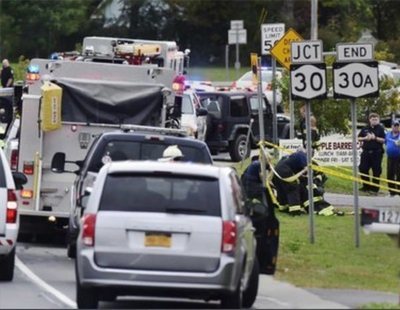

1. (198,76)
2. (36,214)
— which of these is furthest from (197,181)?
(198,76)

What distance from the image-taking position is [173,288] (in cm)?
1423

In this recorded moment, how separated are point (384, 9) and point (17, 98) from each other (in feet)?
177

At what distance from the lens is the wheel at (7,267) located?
711 inches

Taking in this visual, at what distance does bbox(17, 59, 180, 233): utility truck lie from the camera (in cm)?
2236

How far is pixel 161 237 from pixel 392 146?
714 inches

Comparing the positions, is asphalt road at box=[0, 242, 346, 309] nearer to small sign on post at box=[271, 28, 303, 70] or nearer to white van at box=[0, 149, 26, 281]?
white van at box=[0, 149, 26, 281]

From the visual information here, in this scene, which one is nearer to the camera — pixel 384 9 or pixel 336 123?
pixel 336 123

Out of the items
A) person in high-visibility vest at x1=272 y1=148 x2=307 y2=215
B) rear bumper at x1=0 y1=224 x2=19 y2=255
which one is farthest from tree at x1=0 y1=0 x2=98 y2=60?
rear bumper at x1=0 y1=224 x2=19 y2=255

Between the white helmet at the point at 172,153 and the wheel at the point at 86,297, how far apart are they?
161 inches

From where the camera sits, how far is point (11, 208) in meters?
17.8

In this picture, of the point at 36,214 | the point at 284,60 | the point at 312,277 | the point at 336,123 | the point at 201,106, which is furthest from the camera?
the point at 201,106

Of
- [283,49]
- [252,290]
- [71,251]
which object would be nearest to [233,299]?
[252,290]

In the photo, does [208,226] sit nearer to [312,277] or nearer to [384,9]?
[312,277]

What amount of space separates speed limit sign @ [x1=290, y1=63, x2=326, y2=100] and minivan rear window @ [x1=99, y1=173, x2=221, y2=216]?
7767mm
